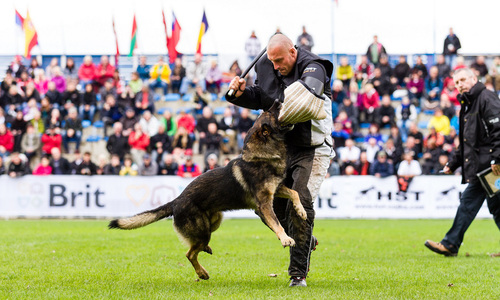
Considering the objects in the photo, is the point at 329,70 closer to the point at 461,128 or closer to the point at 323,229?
the point at 461,128

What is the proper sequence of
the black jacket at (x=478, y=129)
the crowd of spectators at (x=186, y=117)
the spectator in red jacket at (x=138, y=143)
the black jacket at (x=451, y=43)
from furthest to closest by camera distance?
the black jacket at (x=451, y=43) < the spectator in red jacket at (x=138, y=143) < the crowd of spectators at (x=186, y=117) < the black jacket at (x=478, y=129)

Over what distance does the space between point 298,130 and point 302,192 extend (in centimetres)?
55

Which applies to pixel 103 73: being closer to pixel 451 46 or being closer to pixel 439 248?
pixel 451 46

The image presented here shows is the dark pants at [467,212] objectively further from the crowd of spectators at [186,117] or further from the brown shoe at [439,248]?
the crowd of spectators at [186,117]

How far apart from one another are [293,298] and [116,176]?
11727mm

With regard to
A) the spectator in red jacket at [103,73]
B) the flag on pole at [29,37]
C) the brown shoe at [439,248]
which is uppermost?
the flag on pole at [29,37]

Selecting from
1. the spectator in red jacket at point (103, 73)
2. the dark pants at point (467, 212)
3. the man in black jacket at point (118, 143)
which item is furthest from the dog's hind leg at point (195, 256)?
the spectator in red jacket at point (103, 73)

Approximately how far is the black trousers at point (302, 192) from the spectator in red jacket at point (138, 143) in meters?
12.5

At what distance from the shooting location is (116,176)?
51.1 feet

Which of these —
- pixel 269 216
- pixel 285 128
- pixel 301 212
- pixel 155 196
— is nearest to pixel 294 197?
pixel 301 212

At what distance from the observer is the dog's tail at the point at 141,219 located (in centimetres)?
538

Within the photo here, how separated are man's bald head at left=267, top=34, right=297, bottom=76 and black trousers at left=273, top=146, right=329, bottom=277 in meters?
0.77

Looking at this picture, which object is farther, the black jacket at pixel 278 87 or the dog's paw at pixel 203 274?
the dog's paw at pixel 203 274

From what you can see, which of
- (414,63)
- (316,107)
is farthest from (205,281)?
(414,63)
